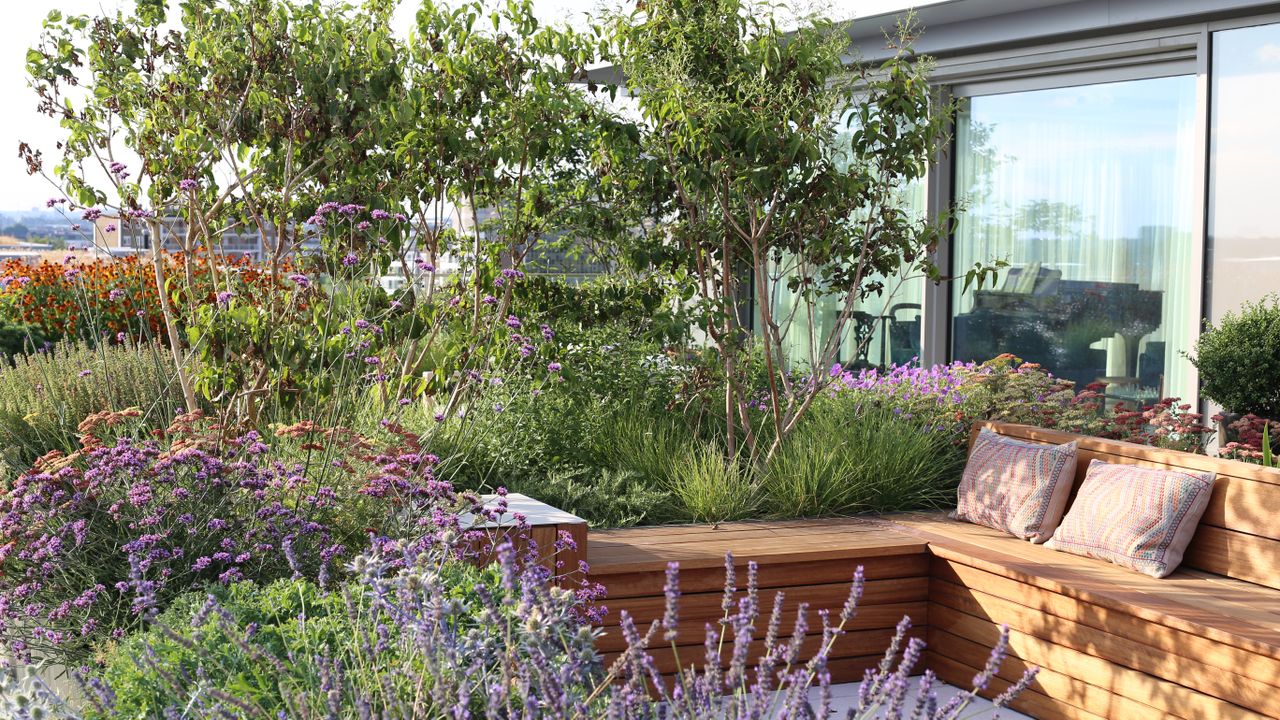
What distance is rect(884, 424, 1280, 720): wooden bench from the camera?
141 inches

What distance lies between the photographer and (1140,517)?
4305 mm

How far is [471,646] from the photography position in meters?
2.16

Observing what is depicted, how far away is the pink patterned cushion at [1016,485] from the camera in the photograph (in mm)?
4711

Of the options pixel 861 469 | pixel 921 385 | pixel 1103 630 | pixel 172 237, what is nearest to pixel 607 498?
pixel 861 469

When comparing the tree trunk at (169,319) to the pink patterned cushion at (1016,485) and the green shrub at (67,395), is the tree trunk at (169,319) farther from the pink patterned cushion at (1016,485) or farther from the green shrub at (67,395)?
the pink patterned cushion at (1016,485)

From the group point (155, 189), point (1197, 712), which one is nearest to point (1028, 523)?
point (1197, 712)

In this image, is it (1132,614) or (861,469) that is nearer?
(1132,614)

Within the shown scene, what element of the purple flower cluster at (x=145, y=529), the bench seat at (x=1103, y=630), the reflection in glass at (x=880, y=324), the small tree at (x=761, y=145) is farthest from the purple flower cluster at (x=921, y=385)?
the purple flower cluster at (x=145, y=529)

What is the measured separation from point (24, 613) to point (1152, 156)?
629cm

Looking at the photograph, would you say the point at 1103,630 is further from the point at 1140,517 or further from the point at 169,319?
the point at 169,319

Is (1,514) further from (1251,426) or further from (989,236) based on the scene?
(989,236)

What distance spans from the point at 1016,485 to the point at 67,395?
3.89 m

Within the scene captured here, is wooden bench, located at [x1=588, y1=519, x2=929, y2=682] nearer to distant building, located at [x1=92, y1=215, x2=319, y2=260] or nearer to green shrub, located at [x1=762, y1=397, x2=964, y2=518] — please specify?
green shrub, located at [x1=762, y1=397, x2=964, y2=518]

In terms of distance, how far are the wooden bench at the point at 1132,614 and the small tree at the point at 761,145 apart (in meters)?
1.13
